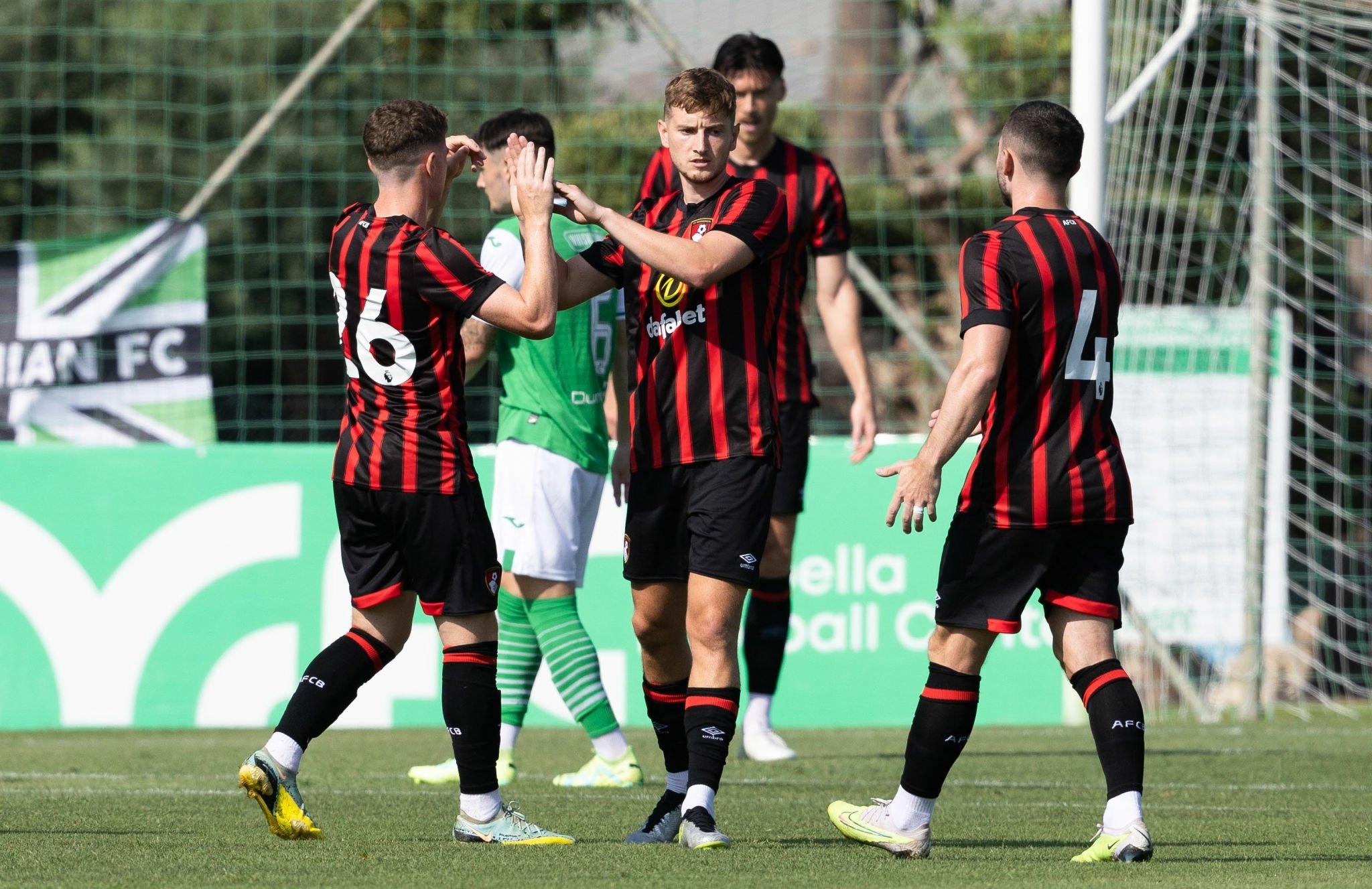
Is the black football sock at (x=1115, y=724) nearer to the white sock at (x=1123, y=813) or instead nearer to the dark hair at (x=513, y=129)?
the white sock at (x=1123, y=813)

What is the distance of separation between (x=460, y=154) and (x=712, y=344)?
0.84 meters

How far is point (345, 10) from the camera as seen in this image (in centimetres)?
1523

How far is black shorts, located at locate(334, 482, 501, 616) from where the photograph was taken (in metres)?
4.46

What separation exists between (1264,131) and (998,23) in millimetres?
3059

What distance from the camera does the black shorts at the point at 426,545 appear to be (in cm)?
446

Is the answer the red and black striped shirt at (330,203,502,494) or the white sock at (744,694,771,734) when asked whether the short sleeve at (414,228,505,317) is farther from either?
the white sock at (744,694,771,734)

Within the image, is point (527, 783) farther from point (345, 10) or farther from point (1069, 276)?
point (345, 10)

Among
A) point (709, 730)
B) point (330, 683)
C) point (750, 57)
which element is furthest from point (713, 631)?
point (750, 57)

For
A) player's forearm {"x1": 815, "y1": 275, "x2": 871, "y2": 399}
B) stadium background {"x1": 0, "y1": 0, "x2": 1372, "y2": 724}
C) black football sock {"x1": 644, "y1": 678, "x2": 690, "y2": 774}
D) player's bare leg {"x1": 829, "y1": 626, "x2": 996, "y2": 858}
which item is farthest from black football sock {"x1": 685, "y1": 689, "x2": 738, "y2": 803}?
stadium background {"x1": 0, "y1": 0, "x2": 1372, "y2": 724}

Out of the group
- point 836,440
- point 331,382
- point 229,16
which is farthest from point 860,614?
point 229,16

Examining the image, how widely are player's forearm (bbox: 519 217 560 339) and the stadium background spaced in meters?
4.94

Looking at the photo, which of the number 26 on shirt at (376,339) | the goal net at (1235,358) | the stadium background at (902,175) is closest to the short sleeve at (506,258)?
the number 26 on shirt at (376,339)

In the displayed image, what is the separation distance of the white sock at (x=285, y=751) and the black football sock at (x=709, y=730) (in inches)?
37.6

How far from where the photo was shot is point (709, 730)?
14.6 ft
